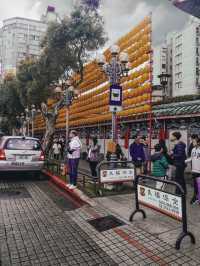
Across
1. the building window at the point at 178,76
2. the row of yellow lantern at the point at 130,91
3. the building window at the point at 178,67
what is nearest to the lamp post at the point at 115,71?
the row of yellow lantern at the point at 130,91

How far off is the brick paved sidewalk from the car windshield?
4.17 metres

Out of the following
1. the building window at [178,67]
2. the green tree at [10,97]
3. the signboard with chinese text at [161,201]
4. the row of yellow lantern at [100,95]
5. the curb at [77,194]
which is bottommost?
the curb at [77,194]

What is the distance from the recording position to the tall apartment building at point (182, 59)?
5802cm

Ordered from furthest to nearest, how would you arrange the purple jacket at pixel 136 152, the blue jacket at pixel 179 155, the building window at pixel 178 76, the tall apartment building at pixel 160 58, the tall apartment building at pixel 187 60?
the tall apartment building at pixel 160 58, the building window at pixel 178 76, the tall apartment building at pixel 187 60, the purple jacket at pixel 136 152, the blue jacket at pixel 179 155

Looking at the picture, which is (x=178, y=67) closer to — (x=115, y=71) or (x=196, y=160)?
(x=115, y=71)

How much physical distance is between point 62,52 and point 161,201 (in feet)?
45.7

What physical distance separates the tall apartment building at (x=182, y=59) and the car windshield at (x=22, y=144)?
152 ft

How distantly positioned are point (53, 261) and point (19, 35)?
287 feet

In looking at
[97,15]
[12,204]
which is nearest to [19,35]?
[97,15]

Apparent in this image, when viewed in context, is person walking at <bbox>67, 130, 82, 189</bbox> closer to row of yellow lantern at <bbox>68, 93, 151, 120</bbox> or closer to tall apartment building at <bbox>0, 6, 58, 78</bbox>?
row of yellow lantern at <bbox>68, 93, 151, 120</bbox>

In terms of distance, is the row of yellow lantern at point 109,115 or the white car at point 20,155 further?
the row of yellow lantern at point 109,115

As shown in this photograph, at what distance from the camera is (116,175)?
23.9ft

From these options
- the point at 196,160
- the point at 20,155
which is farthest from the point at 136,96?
the point at 196,160

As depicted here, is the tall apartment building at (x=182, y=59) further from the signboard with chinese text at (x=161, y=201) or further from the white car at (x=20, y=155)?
the signboard with chinese text at (x=161, y=201)
